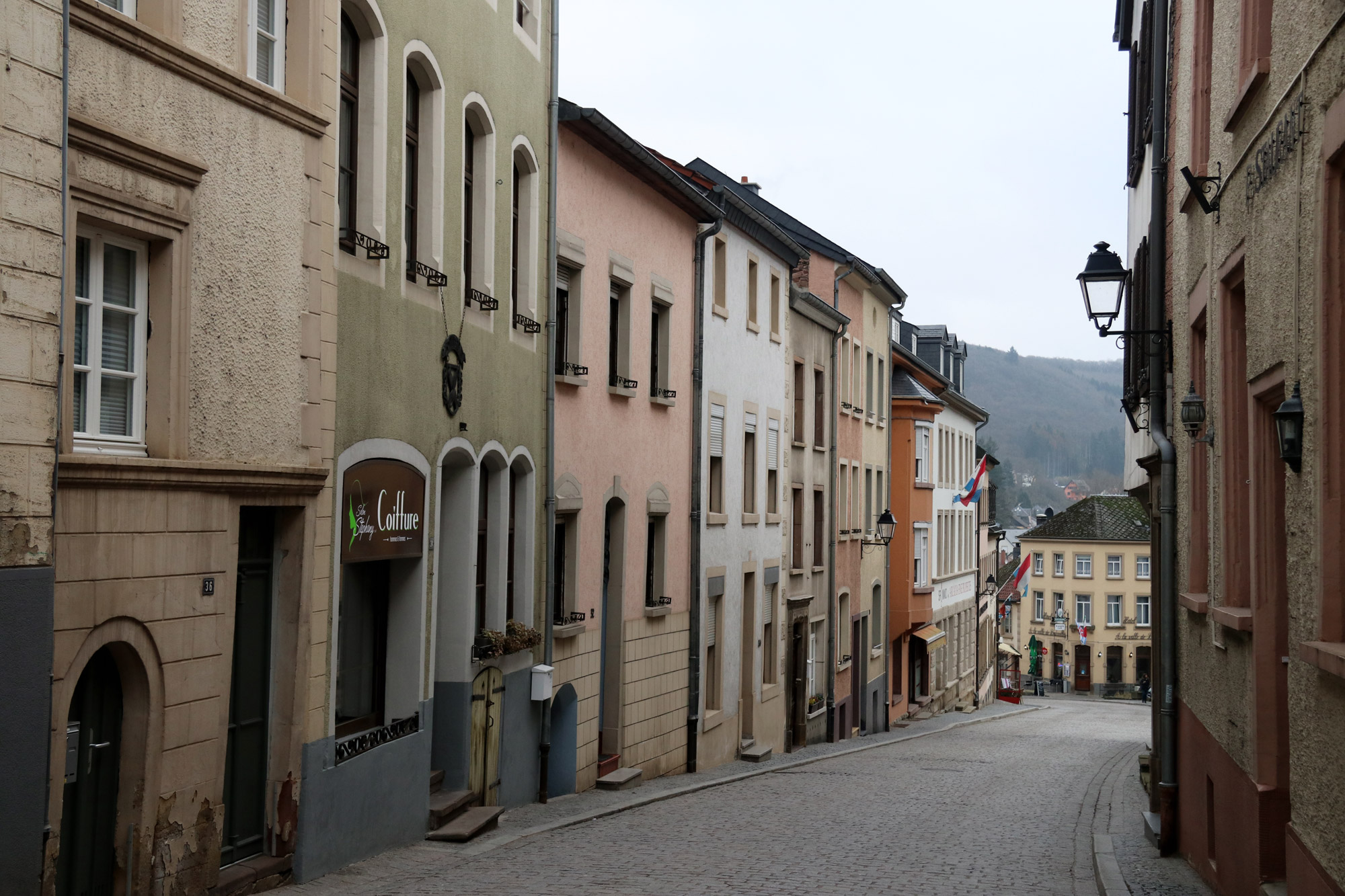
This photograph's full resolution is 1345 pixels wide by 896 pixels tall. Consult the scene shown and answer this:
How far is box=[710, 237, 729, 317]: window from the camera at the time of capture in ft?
81.6

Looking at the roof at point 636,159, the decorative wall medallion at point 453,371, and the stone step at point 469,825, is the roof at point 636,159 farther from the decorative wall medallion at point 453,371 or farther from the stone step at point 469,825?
the stone step at point 469,825

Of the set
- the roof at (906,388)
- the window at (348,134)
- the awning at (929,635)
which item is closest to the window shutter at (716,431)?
the window at (348,134)

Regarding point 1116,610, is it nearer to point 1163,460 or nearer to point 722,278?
point 722,278

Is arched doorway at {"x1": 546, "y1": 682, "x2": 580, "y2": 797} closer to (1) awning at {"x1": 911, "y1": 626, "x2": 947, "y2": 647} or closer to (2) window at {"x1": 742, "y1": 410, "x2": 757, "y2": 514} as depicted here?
(2) window at {"x1": 742, "y1": 410, "x2": 757, "y2": 514}

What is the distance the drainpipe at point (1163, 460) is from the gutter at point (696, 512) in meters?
9.40

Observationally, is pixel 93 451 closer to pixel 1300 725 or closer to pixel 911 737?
pixel 1300 725

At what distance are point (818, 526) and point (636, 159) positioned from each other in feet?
51.2

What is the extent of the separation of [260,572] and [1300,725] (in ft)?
22.7

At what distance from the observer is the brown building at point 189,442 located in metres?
8.16

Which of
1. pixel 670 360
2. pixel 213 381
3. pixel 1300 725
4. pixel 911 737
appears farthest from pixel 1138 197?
pixel 911 737

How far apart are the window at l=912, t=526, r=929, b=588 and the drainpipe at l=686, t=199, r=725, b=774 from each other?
2136cm

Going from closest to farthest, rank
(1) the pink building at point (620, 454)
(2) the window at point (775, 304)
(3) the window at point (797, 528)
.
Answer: (1) the pink building at point (620, 454), (2) the window at point (775, 304), (3) the window at point (797, 528)

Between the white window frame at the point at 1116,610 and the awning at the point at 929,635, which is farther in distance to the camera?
the white window frame at the point at 1116,610

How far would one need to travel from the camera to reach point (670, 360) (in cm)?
2220
